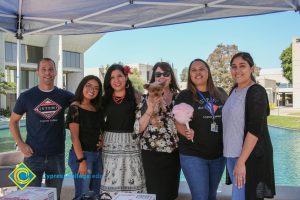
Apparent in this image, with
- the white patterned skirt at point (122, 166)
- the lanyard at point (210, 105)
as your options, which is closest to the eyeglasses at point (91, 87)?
the white patterned skirt at point (122, 166)

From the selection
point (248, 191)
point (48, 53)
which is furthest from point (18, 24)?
point (48, 53)

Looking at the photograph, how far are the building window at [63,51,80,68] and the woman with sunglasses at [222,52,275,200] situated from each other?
3877 centimetres

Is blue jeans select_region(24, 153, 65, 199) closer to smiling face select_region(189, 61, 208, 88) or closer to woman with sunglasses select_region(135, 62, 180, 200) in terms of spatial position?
woman with sunglasses select_region(135, 62, 180, 200)

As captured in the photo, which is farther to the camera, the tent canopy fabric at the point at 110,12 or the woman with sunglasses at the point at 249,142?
the tent canopy fabric at the point at 110,12

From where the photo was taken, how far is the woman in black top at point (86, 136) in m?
2.92

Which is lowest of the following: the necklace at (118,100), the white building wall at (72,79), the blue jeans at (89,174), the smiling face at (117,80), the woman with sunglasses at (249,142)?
the blue jeans at (89,174)

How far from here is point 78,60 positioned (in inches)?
1631

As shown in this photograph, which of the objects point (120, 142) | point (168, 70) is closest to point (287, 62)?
point (168, 70)

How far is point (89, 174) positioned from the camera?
2975mm

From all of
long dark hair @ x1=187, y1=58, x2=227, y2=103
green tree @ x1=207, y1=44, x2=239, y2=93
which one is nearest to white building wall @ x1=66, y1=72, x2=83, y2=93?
green tree @ x1=207, y1=44, x2=239, y2=93

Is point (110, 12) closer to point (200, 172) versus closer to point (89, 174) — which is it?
point (89, 174)

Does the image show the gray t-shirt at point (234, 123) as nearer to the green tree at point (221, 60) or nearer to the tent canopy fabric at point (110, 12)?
the tent canopy fabric at point (110, 12)

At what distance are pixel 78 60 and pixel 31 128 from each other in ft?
130

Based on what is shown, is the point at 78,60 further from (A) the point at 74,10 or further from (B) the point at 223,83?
(A) the point at 74,10
